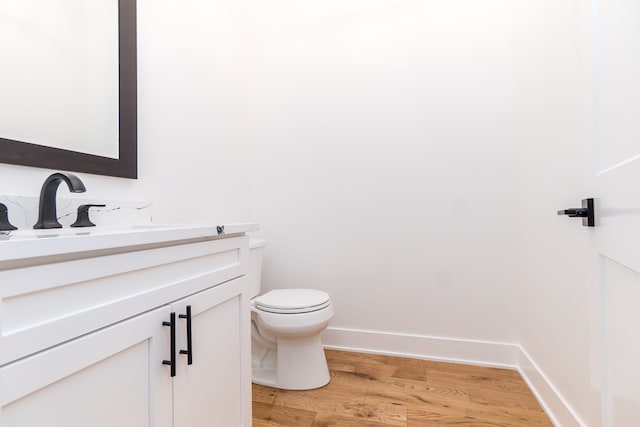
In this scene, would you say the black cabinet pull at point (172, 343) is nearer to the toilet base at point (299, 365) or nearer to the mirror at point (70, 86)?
the mirror at point (70, 86)

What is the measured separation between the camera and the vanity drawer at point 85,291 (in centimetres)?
45

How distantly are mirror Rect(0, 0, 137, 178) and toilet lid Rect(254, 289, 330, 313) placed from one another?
2.67 feet

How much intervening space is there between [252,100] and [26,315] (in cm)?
189

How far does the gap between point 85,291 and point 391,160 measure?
5.37 feet

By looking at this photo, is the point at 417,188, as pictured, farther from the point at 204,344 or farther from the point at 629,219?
the point at 204,344

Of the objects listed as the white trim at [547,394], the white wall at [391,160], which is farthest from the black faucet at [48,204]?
the white trim at [547,394]

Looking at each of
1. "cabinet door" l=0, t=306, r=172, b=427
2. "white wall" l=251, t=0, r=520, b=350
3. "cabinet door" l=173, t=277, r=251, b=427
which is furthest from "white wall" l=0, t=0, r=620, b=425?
"cabinet door" l=0, t=306, r=172, b=427

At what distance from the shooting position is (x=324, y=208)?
198 cm

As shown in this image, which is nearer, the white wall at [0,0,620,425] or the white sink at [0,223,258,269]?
the white sink at [0,223,258,269]

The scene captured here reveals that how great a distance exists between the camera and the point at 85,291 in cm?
55

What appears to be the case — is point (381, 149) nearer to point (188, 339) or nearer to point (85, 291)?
point (188, 339)

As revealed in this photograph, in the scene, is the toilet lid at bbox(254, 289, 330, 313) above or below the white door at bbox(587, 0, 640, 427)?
below

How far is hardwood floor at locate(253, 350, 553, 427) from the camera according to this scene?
1296mm

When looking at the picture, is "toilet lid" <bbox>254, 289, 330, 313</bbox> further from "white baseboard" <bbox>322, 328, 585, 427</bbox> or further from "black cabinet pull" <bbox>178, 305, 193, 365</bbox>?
"black cabinet pull" <bbox>178, 305, 193, 365</bbox>
